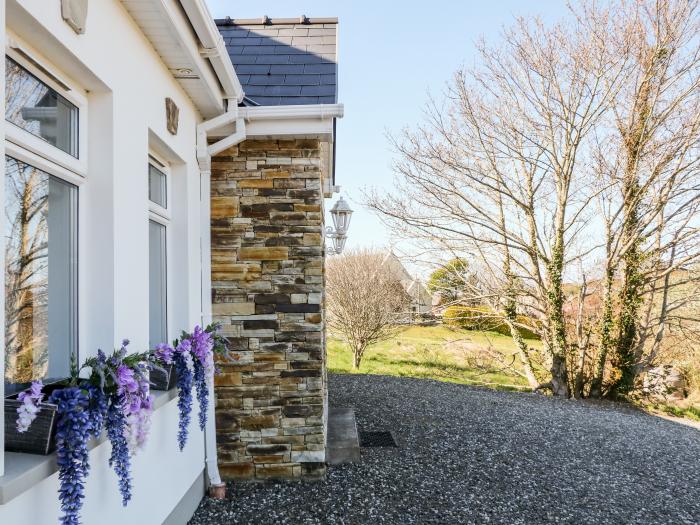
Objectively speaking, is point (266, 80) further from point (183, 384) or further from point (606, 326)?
point (606, 326)

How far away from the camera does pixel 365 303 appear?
38.4ft

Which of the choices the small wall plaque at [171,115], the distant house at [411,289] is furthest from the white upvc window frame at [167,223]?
the distant house at [411,289]

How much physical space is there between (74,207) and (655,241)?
8.84 metres

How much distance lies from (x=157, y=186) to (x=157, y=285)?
660 mm

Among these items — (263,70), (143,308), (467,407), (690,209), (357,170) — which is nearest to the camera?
(143,308)

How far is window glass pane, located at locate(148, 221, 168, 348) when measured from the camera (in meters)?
3.18

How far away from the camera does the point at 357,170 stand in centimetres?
1039

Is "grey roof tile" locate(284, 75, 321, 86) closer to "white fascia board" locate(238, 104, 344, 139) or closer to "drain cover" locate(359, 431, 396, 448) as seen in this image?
"white fascia board" locate(238, 104, 344, 139)

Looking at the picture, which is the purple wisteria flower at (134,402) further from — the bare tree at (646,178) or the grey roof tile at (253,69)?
the bare tree at (646,178)

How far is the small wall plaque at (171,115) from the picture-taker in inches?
122

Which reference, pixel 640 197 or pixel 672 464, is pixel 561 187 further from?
pixel 672 464

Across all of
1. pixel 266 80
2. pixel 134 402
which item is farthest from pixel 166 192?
pixel 134 402

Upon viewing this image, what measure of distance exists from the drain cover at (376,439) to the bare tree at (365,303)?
6.30 metres

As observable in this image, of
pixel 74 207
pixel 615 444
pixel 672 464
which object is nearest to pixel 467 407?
pixel 615 444
